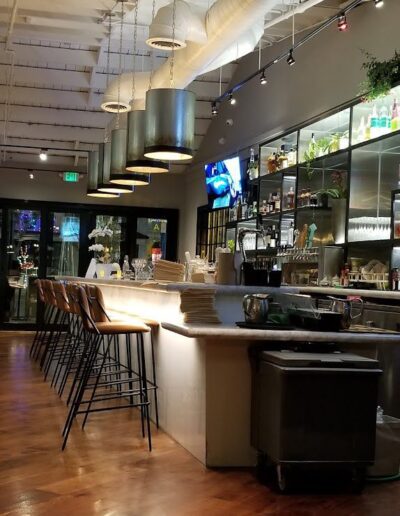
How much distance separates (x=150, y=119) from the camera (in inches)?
218

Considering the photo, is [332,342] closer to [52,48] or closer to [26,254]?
[52,48]

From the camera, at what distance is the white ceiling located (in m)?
7.49

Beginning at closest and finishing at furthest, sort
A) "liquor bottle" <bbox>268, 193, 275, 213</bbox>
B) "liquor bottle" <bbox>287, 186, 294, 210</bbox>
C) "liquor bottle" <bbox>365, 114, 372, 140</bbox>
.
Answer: "liquor bottle" <bbox>365, 114, 372, 140</bbox> → "liquor bottle" <bbox>287, 186, 294, 210</bbox> → "liquor bottle" <bbox>268, 193, 275, 213</bbox>

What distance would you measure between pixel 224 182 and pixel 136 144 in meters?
4.24

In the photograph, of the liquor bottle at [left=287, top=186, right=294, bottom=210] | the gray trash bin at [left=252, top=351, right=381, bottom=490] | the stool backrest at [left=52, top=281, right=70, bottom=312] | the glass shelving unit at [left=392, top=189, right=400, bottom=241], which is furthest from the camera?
the liquor bottle at [left=287, top=186, right=294, bottom=210]

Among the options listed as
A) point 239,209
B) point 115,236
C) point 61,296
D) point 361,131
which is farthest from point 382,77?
point 115,236

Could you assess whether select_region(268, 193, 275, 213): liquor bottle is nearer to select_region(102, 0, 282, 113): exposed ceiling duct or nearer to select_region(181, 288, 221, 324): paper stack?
select_region(102, 0, 282, 113): exposed ceiling duct

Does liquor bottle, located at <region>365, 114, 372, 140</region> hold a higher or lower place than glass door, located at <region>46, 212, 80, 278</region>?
higher

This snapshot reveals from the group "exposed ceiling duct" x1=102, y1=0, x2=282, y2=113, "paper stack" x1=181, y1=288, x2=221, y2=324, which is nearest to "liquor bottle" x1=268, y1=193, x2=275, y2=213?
"exposed ceiling duct" x1=102, y1=0, x2=282, y2=113

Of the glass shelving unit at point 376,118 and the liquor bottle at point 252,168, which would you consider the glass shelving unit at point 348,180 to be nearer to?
the glass shelving unit at point 376,118

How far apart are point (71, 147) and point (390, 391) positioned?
896cm

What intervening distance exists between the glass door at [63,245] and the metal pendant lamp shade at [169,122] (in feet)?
26.0

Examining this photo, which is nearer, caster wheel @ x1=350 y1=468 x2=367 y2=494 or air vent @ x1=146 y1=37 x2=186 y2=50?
caster wheel @ x1=350 y1=468 x2=367 y2=494

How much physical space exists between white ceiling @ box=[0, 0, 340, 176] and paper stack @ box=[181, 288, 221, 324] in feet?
11.9
